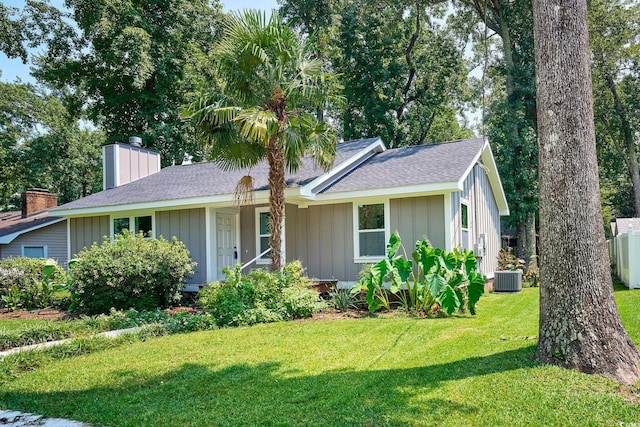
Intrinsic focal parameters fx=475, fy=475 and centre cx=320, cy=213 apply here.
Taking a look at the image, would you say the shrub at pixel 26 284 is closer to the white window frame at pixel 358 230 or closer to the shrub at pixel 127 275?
the shrub at pixel 127 275

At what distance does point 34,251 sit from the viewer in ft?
69.5

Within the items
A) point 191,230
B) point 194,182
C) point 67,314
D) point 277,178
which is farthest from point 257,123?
point 67,314

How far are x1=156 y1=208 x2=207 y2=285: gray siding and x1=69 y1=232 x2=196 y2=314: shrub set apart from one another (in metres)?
Answer: 1.42

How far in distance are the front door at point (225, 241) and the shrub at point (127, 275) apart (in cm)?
177

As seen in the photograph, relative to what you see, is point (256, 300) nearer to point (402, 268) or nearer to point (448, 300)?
point (402, 268)

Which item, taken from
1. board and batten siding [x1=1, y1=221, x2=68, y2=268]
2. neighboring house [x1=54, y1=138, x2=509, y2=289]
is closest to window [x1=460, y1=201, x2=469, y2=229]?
neighboring house [x1=54, y1=138, x2=509, y2=289]

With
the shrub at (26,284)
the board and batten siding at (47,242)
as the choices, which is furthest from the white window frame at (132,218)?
the board and batten siding at (47,242)

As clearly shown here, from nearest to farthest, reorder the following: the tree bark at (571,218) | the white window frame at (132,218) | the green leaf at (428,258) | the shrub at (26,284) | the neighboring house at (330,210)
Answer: the tree bark at (571,218), the green leaf at (428,258), the neighboring house at (330,210), the shrub at (26,284), the white window frame at (132,218)

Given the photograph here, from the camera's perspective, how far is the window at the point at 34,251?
68.6 feet

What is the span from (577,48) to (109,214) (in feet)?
45.6

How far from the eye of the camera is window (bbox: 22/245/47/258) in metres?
20.9

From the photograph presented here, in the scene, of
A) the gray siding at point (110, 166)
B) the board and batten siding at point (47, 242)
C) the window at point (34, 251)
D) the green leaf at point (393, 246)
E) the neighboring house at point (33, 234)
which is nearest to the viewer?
the green leaf at point (393, 246)

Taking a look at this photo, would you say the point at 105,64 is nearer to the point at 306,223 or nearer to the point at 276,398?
the point at 306,223

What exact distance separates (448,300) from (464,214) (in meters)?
4.77
